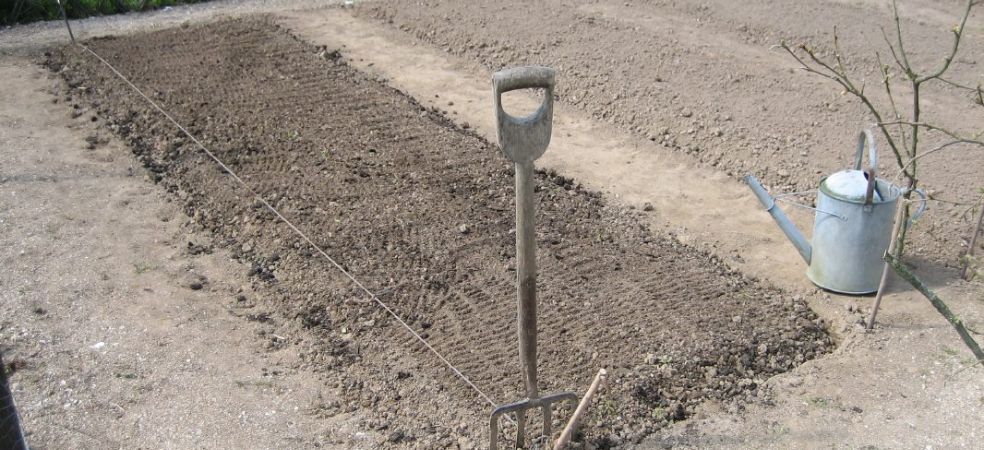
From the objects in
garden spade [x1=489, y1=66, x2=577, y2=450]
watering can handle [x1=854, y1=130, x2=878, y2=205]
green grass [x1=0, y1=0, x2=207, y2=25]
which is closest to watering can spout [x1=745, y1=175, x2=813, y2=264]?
watering can handle [x1=854, y1=130, x2=878, y2=205]

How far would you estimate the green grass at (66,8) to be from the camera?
9.61 meters

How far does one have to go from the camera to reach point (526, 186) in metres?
3.08

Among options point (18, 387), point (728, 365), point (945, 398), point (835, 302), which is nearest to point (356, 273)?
point (18, 387)

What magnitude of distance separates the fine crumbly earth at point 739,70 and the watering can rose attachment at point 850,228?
0.61 metres

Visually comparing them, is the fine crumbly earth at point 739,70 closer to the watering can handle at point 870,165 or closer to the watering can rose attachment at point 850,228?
the watering can rose attachment at point 850,228

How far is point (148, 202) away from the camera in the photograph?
5688 millimetres

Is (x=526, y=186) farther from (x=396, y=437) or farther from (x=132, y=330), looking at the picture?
(x=132, y=330)

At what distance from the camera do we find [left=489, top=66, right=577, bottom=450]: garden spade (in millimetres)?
2951

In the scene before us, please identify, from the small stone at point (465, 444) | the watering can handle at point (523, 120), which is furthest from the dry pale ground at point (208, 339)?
the watering can handle at point (523, 120)

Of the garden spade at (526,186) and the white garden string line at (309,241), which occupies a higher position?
the garden spade at (526,186)

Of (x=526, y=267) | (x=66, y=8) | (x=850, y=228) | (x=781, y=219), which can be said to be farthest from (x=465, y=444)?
(x=66, y=8)

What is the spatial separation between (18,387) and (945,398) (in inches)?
153

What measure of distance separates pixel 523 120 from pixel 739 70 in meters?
4.76

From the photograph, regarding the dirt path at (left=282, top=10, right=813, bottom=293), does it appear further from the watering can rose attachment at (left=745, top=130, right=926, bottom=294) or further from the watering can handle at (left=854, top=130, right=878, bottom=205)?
the watering can handle at (left=854, top=130, right=878, bottom=205)
